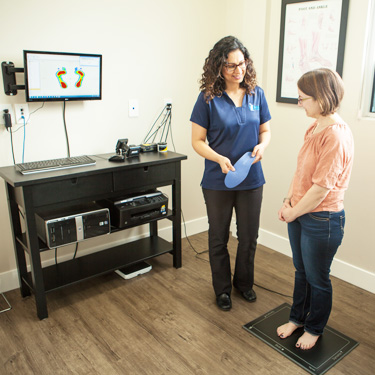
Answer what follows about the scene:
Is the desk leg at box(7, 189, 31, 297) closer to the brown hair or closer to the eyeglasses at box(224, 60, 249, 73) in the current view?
the eyeglasses at box(224, 60, 249, 73)

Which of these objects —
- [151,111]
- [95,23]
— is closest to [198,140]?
[151,111]

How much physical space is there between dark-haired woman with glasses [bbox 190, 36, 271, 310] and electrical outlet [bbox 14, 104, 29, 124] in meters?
1.07

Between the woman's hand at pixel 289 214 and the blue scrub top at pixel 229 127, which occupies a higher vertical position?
the blue scrub top at pixel 229 127

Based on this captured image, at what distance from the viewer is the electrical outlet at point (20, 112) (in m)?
2.44

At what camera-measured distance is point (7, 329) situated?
2.25 m

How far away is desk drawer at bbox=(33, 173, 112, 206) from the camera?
221 cm

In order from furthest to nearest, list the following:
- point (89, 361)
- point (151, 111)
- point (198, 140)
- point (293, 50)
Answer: point (151, 111) → point (293, 50) → point (198, 140) → point (89, 361)

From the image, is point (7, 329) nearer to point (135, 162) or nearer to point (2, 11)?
point (135, 162)

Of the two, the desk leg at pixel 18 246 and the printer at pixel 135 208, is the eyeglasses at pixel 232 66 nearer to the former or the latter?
the printer at pixel 135 208

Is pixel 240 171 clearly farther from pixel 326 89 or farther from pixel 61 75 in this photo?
pixel 61 75

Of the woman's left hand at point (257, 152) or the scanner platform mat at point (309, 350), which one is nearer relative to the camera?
the scanner platform mat at point (309, 350)

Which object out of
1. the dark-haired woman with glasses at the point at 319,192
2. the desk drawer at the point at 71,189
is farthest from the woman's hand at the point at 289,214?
the desk drawer at the point at 71,189

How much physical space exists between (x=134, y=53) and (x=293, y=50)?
3.77ft

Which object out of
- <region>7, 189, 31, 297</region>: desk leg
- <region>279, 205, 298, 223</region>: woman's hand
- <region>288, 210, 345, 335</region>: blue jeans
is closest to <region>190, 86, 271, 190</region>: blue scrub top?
<region>279, 205, 298, 223</region>: woman's hand
